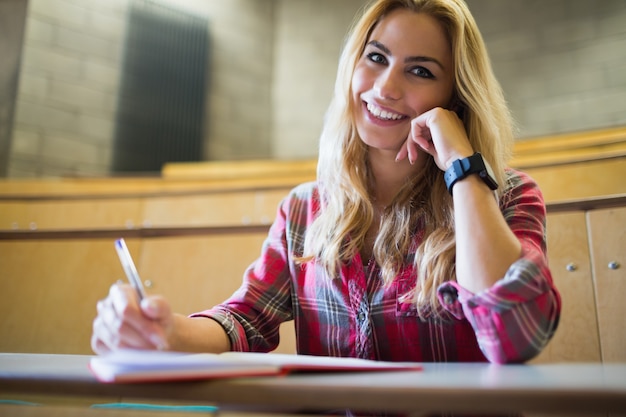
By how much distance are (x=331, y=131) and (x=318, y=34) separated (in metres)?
3.53

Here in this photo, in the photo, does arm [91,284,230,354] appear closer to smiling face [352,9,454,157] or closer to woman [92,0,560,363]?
woman [92,0,560,363]

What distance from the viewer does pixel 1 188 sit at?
2.64m

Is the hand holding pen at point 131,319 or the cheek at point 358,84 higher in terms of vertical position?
the cheek at point 358,84

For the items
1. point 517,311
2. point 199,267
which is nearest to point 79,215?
point 199,267

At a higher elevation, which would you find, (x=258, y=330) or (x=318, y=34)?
(x=318, y=34)

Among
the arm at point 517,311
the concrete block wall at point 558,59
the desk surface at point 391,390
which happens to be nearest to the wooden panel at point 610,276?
the arm at point 517,311

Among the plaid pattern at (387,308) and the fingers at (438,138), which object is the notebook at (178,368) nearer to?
the plaid pattern at (387,308)

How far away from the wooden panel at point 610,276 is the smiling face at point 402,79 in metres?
0.53

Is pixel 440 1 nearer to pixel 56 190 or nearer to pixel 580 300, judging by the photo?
pixel 580 300

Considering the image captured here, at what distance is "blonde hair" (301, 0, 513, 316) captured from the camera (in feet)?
2.93

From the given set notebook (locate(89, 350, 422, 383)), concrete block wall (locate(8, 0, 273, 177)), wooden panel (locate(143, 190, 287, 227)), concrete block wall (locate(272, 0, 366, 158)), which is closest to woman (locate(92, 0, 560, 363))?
notebook (locate(89, 350, 422, 383))

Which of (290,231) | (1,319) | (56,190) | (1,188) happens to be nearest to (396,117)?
(290,231)

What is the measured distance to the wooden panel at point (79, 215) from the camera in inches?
84.6

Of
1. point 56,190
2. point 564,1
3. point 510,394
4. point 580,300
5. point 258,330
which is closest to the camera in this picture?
point 510,394
